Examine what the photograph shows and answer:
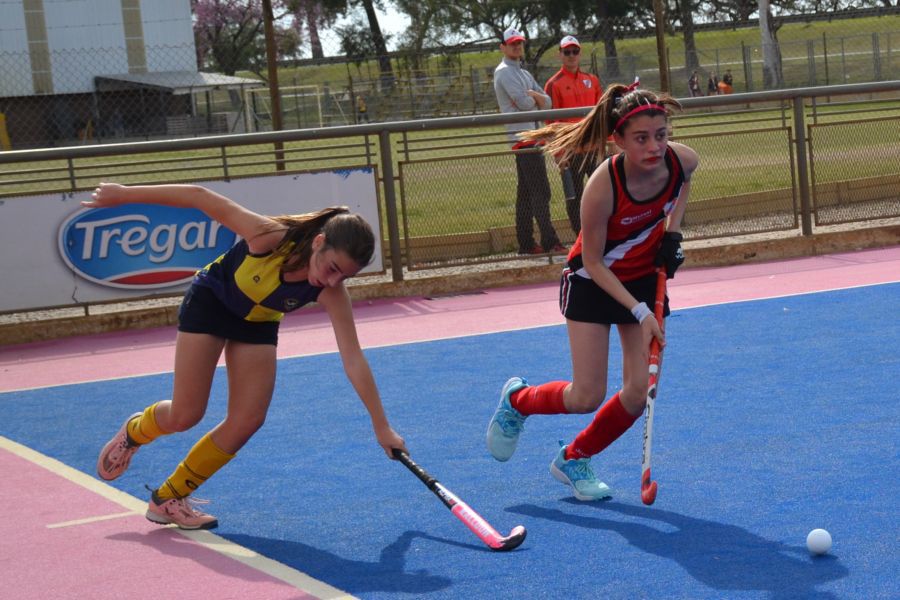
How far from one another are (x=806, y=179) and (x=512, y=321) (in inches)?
160

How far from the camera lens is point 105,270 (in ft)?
34.9

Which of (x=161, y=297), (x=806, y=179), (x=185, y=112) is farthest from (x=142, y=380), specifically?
(x=185, y=112)

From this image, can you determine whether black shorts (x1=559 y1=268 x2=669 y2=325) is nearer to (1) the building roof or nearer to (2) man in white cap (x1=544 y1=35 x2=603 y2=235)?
(2) man in white cap (x1=544 y1=35 x2=603 y2=235)

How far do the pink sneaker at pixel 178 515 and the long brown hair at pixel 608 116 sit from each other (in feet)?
6.98

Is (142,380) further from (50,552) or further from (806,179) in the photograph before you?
(806,179)

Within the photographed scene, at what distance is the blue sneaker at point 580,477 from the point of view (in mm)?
5305

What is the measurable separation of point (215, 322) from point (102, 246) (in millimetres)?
5766

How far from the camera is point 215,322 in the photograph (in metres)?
5.20

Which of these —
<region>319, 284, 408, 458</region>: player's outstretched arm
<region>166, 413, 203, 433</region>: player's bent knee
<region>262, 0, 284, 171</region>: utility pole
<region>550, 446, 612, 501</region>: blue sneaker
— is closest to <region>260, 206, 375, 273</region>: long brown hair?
<region>319, 284, 408, 458</region>: player's outstretched arm

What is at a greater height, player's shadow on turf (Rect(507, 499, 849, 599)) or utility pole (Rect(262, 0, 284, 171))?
utility pole (Rect(262, 0, 284, 171))

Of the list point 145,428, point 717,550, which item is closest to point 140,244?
point 145,428

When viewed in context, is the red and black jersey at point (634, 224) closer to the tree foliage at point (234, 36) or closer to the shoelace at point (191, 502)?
the shoelace at point (191, 502)

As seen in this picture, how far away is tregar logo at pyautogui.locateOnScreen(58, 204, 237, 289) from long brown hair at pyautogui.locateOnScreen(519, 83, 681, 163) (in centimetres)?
562

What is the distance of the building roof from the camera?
35.4 meters
